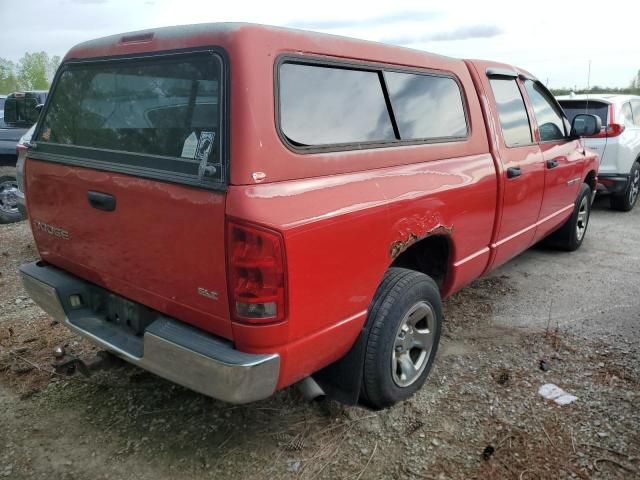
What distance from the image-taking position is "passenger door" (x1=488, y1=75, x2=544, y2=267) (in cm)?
367

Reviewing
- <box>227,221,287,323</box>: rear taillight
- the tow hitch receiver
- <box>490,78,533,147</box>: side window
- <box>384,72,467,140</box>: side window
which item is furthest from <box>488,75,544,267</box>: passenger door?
the tow hitch receiver

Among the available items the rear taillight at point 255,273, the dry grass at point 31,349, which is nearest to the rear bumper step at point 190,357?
the rear taillight at point 255,273

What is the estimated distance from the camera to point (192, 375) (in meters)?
2.14

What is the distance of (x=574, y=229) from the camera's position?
18.1 feet

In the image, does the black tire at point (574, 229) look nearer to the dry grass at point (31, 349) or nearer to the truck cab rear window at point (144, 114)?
the truck cab rear window at point (144, 114)

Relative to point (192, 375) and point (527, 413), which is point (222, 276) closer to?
point (192, 375)

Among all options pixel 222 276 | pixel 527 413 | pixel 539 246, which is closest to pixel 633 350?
pixel 527 413

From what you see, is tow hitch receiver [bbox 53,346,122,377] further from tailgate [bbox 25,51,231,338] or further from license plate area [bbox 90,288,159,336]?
tailgate [bbox 25,51,231,338]

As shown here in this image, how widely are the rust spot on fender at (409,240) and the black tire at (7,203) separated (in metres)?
6.52

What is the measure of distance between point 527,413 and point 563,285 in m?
2.24

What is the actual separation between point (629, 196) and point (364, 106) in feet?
21.4

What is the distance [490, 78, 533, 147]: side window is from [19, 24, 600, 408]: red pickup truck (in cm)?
42

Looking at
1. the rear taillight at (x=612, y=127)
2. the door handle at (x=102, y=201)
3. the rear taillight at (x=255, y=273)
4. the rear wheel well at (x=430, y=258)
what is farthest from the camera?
the rear taillight at (x=612, y=127)

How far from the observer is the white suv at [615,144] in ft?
23.8
